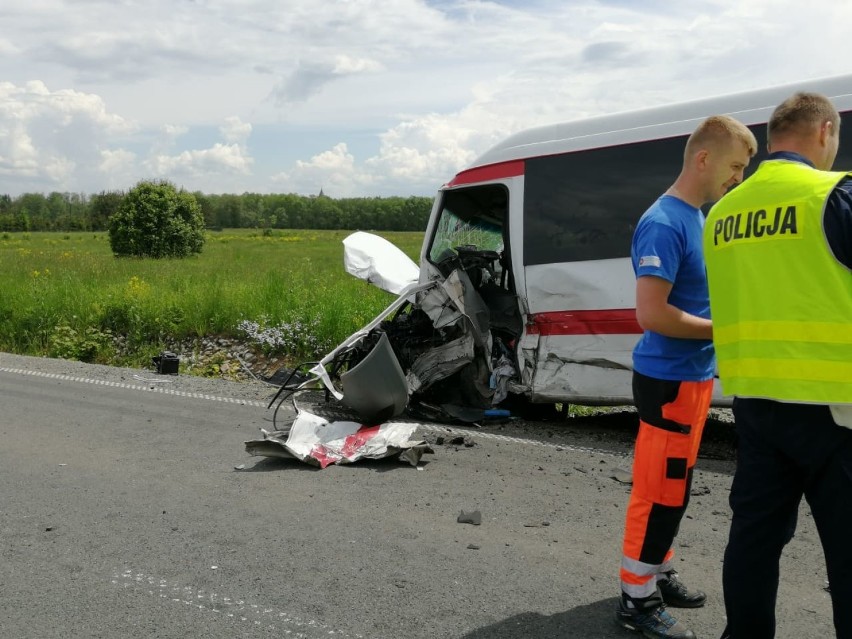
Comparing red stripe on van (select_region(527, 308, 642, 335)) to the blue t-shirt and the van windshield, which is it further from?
the blue t-shirt

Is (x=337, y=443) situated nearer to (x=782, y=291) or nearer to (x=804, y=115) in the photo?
(x=782, y=291)

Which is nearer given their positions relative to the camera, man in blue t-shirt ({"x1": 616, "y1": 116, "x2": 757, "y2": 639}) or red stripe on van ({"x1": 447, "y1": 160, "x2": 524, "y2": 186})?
man in blue t-shirt ({"x1": 616, "y1": 116, "x2": 757, "y2": 639})

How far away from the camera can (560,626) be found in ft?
10.7

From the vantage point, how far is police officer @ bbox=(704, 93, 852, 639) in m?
2.40

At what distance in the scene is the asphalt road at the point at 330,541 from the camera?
10.9 ft

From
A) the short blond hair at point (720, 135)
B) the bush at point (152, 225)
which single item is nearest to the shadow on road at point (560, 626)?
the short blond hair at point (720, 135)

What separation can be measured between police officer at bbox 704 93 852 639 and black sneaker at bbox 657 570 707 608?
678 millimetres

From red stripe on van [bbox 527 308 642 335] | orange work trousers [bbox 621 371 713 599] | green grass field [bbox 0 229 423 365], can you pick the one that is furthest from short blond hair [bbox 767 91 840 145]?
green grass field [bbox 0 229 423 365]

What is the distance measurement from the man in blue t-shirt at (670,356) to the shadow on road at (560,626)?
0.10 meters

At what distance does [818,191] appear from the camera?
2.41 meters

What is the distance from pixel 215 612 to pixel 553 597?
143cm

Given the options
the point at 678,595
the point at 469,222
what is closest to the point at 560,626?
the point at 678,595

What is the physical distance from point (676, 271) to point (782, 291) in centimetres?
62

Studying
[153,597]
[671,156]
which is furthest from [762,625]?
[671,156]
